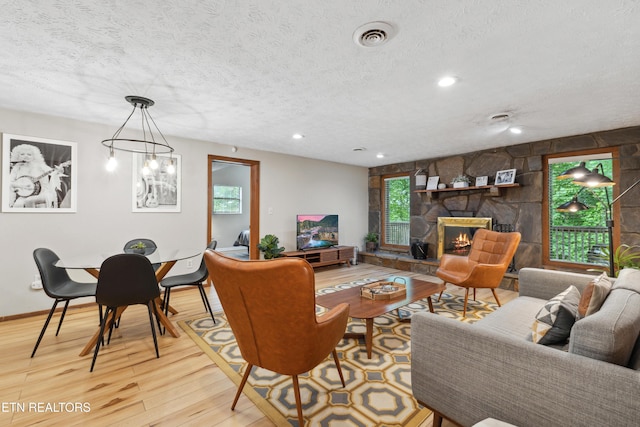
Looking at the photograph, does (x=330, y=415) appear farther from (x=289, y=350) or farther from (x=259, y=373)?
(x=259, y=373)

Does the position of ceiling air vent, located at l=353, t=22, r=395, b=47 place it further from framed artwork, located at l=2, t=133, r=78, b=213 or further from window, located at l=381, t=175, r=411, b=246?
window, located at l=381, t=175, r=411, b=246

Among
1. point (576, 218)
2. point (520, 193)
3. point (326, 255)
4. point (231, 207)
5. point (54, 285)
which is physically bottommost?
point (326, 255)

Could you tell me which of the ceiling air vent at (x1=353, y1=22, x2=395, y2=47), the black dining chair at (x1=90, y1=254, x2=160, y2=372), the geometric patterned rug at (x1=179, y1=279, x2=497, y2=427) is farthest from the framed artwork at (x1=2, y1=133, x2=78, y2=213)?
the ceiling air vent at (x1=353, y1=22, x2=395, y2=47)

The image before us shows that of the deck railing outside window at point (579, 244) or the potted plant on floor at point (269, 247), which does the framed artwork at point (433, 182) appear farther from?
the potted plant on floor at point (269, 247)

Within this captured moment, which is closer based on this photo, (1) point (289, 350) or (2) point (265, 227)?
(1) point (289, 350)

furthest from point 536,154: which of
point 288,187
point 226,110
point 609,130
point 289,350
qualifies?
point 289,350

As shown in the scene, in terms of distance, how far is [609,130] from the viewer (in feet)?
12.4

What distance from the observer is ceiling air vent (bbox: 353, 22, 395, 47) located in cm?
167

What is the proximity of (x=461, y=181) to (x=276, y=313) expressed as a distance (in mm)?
4753

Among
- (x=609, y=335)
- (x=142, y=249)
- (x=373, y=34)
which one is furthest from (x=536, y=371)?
(x=142, y=249)

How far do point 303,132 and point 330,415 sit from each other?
3.25 metres

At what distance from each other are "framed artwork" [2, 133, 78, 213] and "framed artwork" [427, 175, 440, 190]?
18.3 ft

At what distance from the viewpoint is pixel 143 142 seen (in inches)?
127

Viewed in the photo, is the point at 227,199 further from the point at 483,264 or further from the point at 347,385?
the point at 347,385
